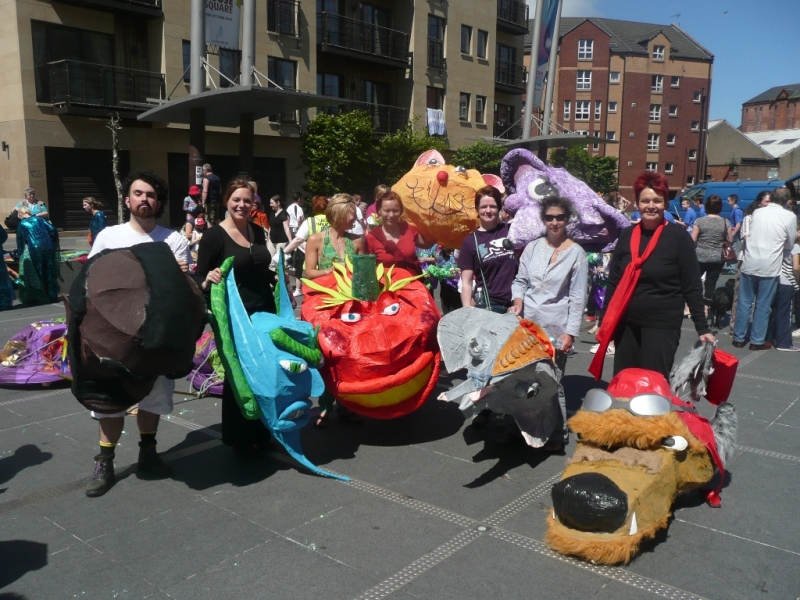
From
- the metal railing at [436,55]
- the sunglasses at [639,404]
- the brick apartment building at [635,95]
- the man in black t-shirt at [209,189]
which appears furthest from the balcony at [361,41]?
the brick apartment building at [635,95]

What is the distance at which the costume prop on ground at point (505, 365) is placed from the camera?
3801 millimetres

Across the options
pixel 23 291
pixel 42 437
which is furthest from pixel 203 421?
pixel 23 291

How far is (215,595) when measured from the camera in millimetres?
3043

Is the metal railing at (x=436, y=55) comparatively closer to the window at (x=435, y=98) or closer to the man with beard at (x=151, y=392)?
the window at (x=435, y=98)

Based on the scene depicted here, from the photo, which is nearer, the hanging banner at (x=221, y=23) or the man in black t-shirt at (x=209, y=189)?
the man in black t-shirt at (x=209, y=189)

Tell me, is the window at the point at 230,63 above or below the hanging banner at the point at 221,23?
above

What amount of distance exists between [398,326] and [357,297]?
39 centimetres

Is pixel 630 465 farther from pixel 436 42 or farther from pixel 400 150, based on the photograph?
pixel 436 42

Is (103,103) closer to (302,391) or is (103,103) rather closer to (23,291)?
(23,291)

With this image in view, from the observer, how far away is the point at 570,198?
6.11m

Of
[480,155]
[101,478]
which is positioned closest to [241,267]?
[101,478]

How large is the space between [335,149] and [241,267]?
20.0 m

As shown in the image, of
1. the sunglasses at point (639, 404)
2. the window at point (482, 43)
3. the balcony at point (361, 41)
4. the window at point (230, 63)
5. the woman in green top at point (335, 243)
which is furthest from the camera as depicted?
the window at point (482, 43)

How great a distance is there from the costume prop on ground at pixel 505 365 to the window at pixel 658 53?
60085 millimetres
